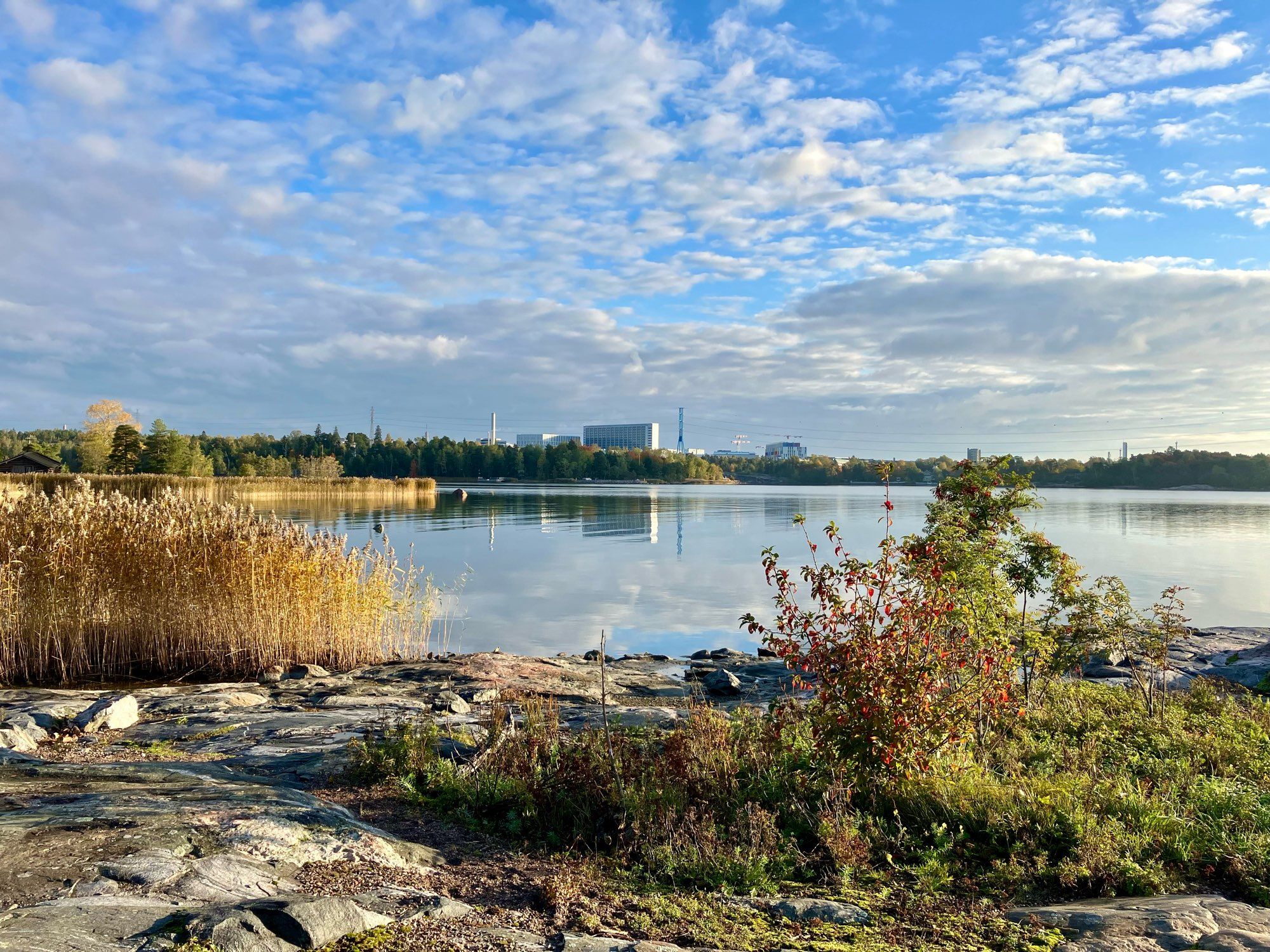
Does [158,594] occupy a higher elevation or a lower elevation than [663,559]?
higher

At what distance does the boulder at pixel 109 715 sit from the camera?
8578 mm

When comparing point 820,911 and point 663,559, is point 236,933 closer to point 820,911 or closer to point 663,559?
point 820,911

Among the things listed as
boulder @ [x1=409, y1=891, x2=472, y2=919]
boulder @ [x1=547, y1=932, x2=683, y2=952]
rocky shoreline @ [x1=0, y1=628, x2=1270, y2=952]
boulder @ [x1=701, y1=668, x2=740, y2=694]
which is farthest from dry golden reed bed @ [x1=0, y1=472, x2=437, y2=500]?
boulder @ [x1=547, y1=932, x2=683, y2=952]

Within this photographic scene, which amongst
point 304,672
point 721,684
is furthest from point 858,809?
point 304,672

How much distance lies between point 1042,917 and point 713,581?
22.8 meters

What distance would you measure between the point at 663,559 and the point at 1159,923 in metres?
28.7

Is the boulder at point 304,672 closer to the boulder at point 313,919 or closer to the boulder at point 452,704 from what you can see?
the boulder at point 452,704

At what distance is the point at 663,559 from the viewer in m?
33.1

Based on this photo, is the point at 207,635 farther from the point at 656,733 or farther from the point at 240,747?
the point at 656,733

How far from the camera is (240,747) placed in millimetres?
8125

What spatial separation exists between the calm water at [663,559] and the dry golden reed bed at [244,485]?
752 cm

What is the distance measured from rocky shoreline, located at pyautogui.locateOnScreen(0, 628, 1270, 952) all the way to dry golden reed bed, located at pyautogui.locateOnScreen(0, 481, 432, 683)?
4122 mm

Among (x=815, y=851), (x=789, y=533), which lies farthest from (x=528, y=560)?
(x=815, y=851)

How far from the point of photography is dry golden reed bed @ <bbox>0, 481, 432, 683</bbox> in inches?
490
